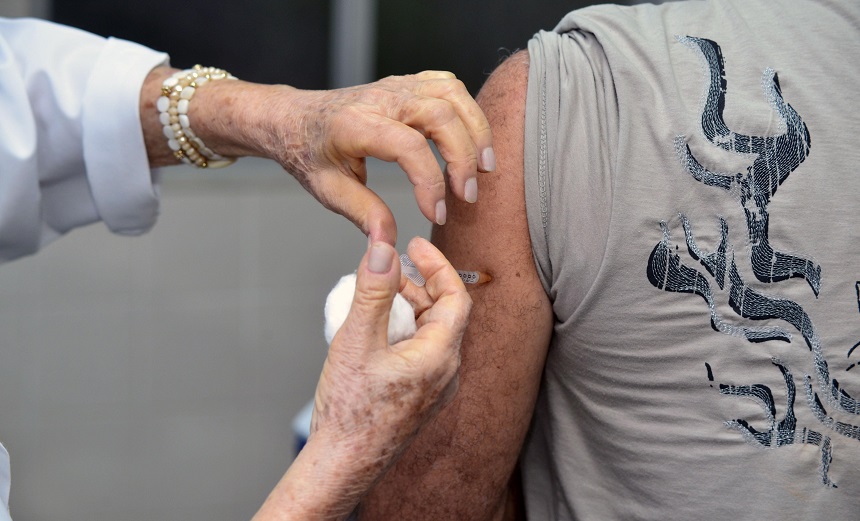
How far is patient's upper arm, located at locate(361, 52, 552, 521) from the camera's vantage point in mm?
1119

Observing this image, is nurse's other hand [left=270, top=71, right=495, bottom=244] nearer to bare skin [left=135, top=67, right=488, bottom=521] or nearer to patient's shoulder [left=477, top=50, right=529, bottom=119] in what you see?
bare skin [left=135, top=67, right=488, bottom=521]

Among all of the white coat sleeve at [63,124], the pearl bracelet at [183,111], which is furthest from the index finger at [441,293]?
the white coat sleeve at [63,124]

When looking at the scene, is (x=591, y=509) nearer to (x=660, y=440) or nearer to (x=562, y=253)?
(x=660, y=440)

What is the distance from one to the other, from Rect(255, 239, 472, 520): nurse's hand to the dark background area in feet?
8.15

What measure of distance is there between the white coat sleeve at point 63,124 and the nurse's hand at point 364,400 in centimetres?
72

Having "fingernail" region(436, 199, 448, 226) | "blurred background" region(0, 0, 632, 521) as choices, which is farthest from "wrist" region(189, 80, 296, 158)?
"blurred background" region(0, 0, 632, 521)

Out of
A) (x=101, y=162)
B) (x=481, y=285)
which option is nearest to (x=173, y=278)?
(x=101, y=162)

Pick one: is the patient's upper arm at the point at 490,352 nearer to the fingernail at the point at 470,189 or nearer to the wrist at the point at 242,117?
the fingernail at the point at 470,189

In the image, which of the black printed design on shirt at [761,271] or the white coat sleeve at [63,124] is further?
the white coat sleeve at [63,124]

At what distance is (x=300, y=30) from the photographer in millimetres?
3396

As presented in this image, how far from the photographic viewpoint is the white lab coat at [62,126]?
1.34m

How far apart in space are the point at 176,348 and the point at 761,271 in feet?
8.19

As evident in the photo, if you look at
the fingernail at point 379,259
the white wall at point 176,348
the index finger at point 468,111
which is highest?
the index finger at point 468,111

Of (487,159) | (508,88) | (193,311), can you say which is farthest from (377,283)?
(193,311)
